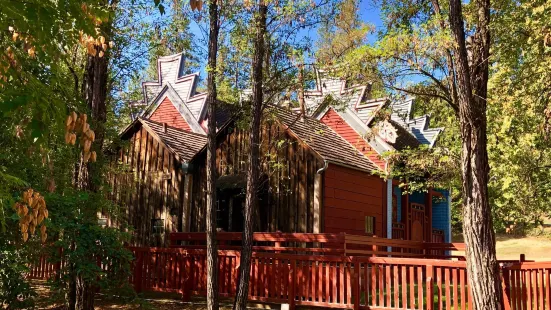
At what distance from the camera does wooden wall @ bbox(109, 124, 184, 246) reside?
A: 1823 centimetres

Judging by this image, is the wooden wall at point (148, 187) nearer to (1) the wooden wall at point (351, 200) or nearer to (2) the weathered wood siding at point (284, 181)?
(2) the weathered wood siding at point (284, 181)

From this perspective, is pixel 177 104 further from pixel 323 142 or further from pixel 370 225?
pixel 370 225

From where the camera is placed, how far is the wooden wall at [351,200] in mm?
16250

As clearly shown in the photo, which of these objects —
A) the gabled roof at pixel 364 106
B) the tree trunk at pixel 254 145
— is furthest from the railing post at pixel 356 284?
the gabled roof at pixel 364 106

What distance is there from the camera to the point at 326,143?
17828 millimetres

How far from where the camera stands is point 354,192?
17.4 meters

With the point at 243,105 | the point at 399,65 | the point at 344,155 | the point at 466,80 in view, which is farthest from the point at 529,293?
the point at 344,155

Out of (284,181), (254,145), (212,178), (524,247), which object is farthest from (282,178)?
(524,247)

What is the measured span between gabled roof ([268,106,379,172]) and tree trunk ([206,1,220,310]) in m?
2.70

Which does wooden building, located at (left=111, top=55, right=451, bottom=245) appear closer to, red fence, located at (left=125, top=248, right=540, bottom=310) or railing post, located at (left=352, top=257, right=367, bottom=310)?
red fence, located at (left=125, top=248, right=540, bottom=310)

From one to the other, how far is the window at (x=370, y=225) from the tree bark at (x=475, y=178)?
930 cm

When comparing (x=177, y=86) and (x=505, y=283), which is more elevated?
(x=177, y=86)

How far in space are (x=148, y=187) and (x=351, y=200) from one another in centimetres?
706

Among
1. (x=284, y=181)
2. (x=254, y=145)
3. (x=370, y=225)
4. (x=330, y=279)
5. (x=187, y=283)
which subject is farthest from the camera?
(x=370, y=225)
